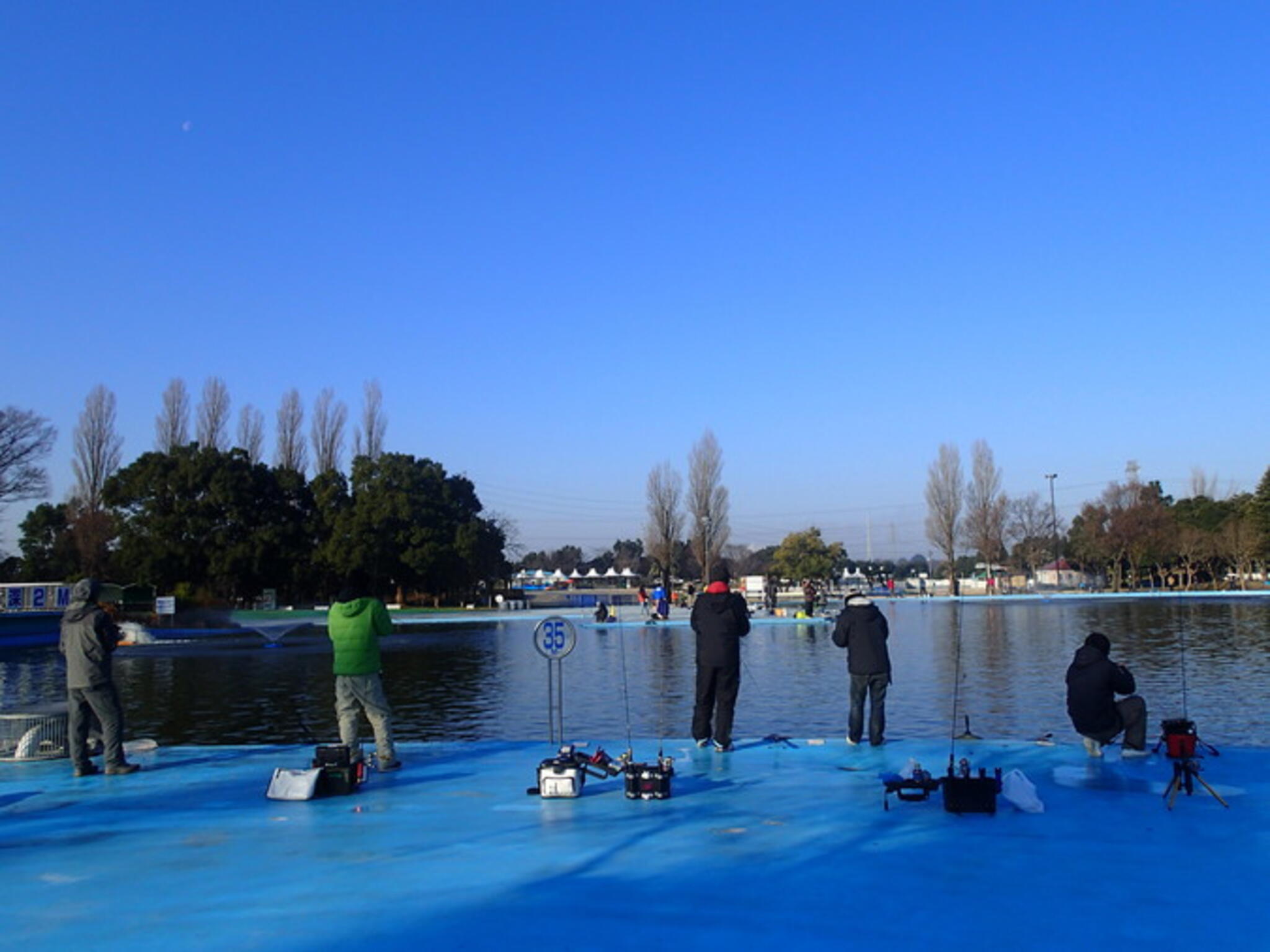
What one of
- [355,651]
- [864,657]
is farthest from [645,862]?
[864,657]

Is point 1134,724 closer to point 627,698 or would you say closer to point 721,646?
point 721,646

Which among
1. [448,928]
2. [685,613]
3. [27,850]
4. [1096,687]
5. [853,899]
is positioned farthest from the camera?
[685,613]

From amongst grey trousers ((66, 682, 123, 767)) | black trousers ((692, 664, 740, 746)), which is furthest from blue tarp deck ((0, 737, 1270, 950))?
black trousers ((692, 664, 740, 746))

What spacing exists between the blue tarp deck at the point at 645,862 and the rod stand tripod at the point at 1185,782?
3.7 inches

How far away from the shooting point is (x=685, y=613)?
5156cm

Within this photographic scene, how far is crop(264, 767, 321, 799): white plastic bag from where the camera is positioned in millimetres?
8125

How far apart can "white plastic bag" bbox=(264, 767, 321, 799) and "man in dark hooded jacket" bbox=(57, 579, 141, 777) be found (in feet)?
6.46

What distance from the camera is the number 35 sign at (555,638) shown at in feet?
32.8

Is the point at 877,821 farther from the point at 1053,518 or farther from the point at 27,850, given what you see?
the point at 1053,518

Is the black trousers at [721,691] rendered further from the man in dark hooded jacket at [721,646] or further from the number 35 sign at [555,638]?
the number 35 sign at [555,638]

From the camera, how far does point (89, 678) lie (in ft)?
30.1

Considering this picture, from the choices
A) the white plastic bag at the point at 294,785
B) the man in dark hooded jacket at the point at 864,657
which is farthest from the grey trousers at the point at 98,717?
the man in dark hooded jacket at the point at 864,657

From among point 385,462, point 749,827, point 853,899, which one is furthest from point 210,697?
point 385,462

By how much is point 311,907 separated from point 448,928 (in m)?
0.85
